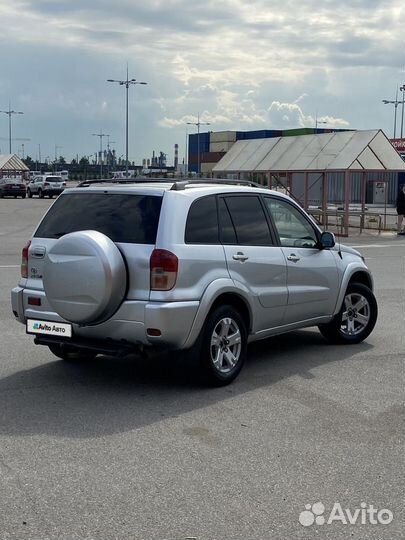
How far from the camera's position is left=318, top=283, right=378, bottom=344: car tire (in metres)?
8.19

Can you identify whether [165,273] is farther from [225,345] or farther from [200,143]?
[200,143]

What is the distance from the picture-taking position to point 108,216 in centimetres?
630

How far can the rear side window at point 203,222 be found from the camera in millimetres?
6196

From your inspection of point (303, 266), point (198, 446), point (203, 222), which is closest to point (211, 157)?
point (303, 266)

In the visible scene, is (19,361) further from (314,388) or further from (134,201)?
(314,388)

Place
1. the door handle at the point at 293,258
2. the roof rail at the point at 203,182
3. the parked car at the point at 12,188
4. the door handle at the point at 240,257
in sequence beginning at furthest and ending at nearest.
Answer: the parked car at the point at 12,188
the door handle at the point at 293,258
the door handle at the point at 240,257
the roof rail at the point at 203,182

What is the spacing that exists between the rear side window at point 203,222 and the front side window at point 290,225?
89 centimetres

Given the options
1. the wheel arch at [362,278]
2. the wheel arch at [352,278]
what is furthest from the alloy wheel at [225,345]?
the wheel arch at [362,278]

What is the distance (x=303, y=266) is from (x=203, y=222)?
1.51m

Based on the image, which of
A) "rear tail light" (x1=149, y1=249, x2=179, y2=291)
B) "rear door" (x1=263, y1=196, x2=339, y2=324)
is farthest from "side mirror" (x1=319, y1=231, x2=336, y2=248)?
"rear tail light" (x1=149, y1=249, x2=179, y2=291)

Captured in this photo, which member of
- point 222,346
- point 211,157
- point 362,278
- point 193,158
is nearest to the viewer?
point 222,346

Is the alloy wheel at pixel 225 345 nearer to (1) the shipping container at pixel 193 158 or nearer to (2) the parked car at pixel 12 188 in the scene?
(2) the parked car at pixel 12 188

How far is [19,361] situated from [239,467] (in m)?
3.33

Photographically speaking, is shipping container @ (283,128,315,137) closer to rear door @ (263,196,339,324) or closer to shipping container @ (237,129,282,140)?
shipping container @ (237,129,282,140)
